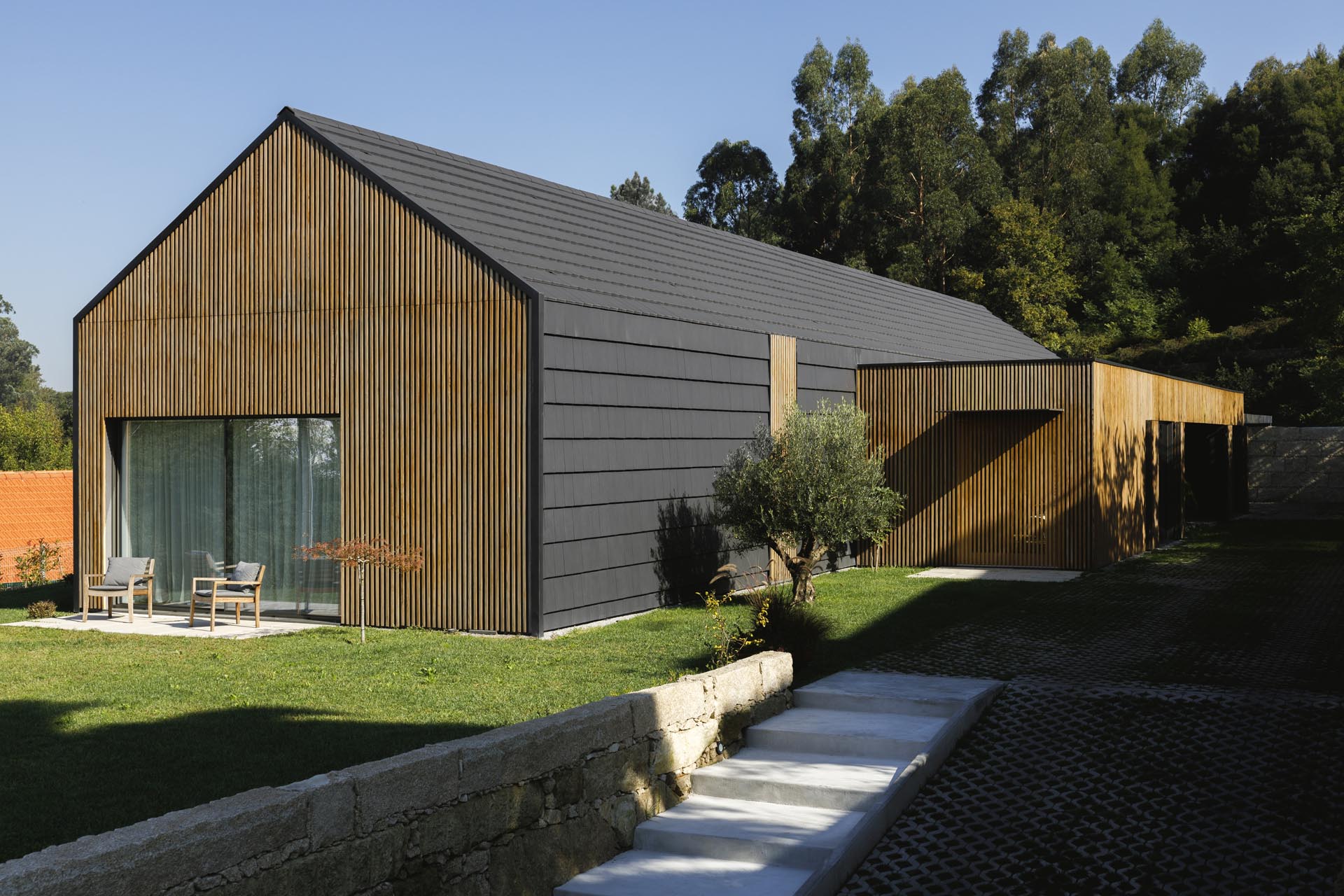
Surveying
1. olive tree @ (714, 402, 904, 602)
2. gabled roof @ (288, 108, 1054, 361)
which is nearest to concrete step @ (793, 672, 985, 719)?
olive tree @ (714, 402, 904, 602)

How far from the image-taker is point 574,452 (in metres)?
12.3

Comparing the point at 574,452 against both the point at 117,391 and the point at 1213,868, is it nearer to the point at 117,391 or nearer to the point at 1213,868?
the point at 117,391

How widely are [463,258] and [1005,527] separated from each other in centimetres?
876

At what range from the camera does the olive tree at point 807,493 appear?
1341 cm

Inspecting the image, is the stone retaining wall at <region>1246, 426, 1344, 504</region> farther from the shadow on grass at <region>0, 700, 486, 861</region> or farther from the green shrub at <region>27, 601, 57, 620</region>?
the shadow on grass at <region>0, 700, 486, 861</region>

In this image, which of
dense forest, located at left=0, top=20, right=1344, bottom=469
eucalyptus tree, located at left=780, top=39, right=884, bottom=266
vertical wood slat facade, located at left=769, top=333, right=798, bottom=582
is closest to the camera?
vertical wood slat facade, located at left=769, top=333, right=798, bottom=582

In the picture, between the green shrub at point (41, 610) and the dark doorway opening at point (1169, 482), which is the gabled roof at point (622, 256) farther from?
the green shrub at point (41, 610)

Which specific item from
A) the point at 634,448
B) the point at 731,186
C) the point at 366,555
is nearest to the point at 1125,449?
the point at 634,448

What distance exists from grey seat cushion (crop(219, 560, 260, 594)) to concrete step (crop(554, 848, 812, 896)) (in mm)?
8324

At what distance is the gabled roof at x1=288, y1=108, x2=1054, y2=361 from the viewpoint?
13.0 meters

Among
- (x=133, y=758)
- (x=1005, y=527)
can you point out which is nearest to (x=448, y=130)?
(x=1005, y=527)

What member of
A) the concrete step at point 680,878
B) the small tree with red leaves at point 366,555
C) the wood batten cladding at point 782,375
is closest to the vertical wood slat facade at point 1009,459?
the wood batten cladding at point 782,375

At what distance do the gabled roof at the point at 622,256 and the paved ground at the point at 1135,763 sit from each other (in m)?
5.44

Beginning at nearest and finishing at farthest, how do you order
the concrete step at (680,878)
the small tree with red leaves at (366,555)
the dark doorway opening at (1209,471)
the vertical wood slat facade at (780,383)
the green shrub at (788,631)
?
1. the concrete step at (680,878)
2. the green shrub at (788,631)
3. the small tree with red leaves at (366,555)
4. the vertical wood slat facade at (780,383)
5. the dark doorway opening at (1209,471)
